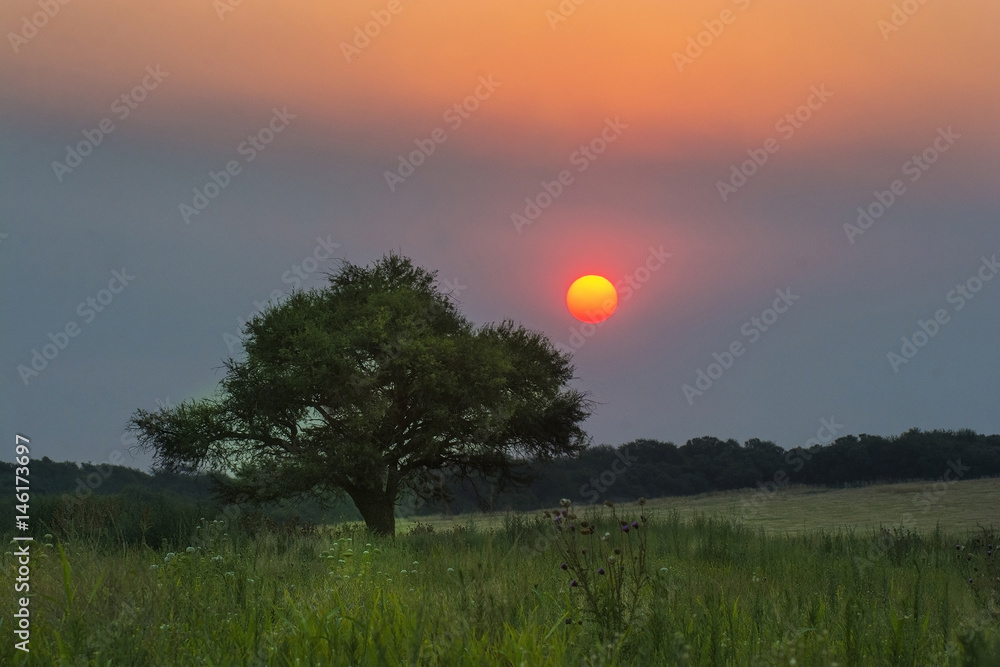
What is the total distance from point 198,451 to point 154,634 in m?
23.4

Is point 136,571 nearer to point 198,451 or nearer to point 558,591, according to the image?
point 558,591

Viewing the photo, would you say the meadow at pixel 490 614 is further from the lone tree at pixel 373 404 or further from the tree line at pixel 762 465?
the tree line at pixel 762 465

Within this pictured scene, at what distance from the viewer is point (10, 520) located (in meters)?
25.1

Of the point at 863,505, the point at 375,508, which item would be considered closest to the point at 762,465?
the point at 863,505

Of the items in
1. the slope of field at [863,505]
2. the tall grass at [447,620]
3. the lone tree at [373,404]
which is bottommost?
the slope of field at [863,505]

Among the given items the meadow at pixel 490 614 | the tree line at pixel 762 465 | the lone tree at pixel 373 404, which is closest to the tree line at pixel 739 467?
the tree line at pixel 762 465

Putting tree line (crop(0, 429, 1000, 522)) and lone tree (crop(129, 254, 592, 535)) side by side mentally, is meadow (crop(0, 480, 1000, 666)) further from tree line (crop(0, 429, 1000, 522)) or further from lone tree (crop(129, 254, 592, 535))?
tree line (crop(0, 429, 1000, 522))

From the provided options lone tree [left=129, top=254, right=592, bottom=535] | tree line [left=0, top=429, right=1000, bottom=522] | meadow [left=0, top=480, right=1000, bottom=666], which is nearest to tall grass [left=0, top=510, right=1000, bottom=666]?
meadow [left=0, top=480, right=1000, bottom=666]

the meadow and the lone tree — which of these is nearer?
the meadow

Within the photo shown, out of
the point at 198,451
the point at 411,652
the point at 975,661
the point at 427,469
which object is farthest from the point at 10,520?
the point at 975,661

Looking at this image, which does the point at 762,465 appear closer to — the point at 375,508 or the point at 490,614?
the point at 375,508

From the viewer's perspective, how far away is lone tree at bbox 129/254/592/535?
25.3 meters

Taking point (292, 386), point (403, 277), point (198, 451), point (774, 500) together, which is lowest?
point (774, 500)

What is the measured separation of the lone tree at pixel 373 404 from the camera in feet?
83.1
